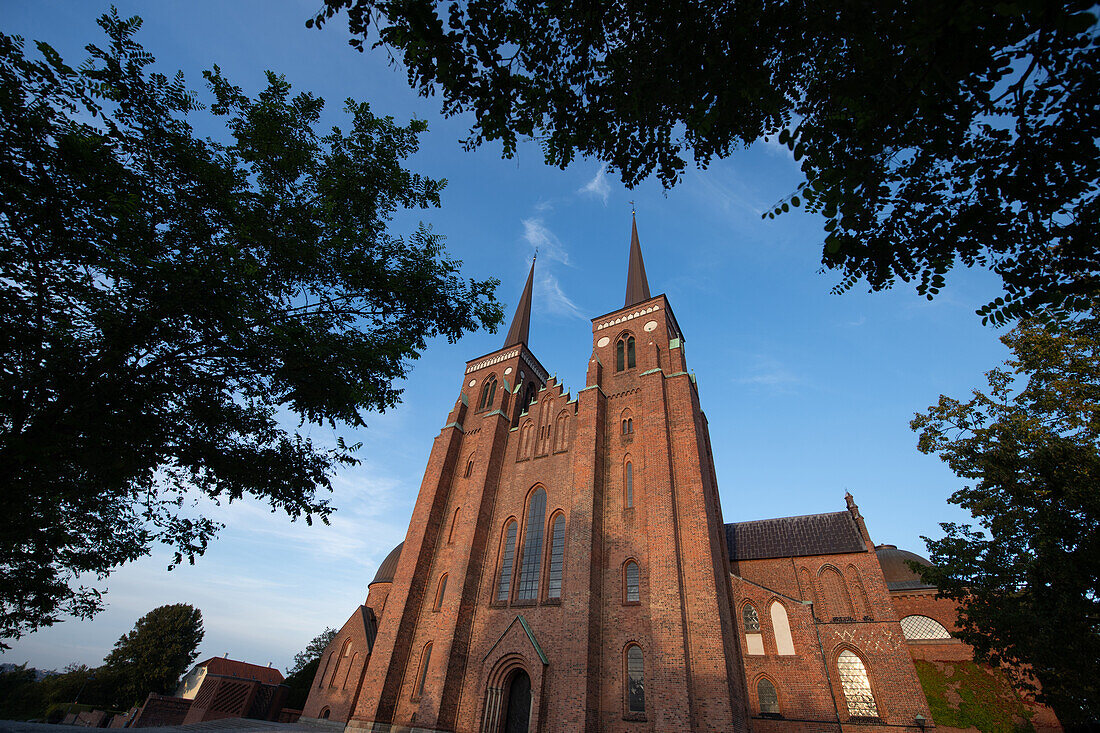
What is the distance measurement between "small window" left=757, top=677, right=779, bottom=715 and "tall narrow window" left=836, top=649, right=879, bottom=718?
3614 millimetres

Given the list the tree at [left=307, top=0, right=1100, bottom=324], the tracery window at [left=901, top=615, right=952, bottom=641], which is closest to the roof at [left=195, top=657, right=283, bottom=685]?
the tracery window at [left=901, top=615, right=952, bottom=641]

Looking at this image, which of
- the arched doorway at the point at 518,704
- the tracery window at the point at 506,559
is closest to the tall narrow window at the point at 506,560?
the tracery window at the point at 506,559

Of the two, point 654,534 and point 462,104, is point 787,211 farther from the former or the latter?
point 654,534

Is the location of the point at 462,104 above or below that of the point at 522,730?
above

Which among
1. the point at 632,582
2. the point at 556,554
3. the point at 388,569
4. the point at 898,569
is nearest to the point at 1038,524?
the point at 632,582

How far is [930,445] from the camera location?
12.9 metres

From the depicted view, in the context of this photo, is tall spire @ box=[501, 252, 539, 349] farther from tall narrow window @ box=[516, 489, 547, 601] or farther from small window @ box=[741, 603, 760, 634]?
small window @ box=[741, 603, 760, 634]

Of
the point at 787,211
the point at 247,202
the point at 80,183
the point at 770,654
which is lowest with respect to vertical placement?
the point at 770,654

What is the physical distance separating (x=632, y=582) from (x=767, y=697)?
299 inches

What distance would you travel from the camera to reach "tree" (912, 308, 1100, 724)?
9656 millimetres

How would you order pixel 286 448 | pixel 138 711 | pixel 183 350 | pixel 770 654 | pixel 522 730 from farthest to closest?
pixel 138 711
pixel 770 654
pixel 522 730
pixel 286 448
pixel 183 350

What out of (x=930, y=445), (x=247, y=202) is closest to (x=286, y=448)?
(x=247, y=202)

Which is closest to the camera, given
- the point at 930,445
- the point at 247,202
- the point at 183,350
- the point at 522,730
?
the point at 183,350

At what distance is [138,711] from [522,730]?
3126 centimetres
